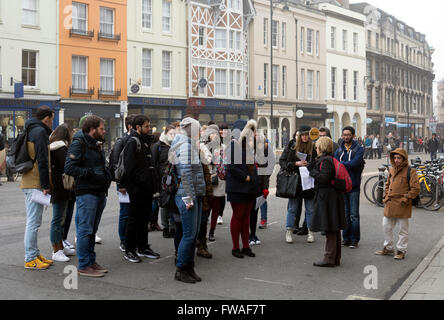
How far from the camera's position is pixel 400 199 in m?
7.67

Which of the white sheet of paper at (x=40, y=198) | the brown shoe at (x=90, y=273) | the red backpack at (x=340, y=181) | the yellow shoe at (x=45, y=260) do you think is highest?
the red backpack at (x=340, y=181)

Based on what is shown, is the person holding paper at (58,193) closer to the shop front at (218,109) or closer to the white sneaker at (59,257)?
the white sneaker at (59,257)

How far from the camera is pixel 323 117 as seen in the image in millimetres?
46000

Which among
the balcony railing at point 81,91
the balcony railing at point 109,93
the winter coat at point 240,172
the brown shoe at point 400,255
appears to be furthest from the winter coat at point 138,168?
the balcony railing at point 109,93

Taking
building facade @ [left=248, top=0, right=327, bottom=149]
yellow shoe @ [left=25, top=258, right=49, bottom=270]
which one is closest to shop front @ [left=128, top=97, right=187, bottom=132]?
building facade @ [left=248, top=0, right=327, bottom=149]

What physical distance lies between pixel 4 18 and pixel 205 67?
13.4 meters

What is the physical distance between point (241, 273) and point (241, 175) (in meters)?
1.34

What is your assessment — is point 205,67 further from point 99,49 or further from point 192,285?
point 192,285

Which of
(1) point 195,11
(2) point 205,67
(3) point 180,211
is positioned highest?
(1) point 195,11

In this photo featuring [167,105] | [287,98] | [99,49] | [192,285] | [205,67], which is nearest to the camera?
[192,285]

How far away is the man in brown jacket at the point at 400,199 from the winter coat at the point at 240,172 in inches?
79.2

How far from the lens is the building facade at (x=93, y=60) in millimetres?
28453

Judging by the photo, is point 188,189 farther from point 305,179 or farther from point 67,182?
point 305,179
